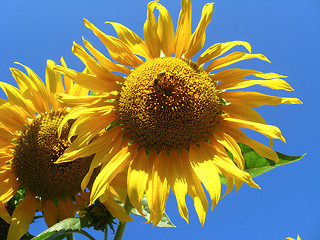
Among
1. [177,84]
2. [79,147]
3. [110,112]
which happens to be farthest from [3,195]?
[177,84]

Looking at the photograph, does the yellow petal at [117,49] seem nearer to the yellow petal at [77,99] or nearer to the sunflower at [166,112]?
the sunflower at [166,112]

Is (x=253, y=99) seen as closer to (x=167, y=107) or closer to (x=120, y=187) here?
(x=167, y=107)

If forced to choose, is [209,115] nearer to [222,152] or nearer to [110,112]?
[222,152]

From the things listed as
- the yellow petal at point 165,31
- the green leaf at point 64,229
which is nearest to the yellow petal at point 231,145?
the yellow petal at point 165,31

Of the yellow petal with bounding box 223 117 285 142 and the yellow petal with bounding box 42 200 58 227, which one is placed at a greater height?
the yellow petal with bounding box 223 117 285 142

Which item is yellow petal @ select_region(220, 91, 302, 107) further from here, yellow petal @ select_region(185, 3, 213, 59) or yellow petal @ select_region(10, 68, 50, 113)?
yellow petal @ select_region(10, 68, 50, 113)

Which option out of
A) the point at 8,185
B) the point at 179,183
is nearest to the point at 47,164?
the point at 8,185

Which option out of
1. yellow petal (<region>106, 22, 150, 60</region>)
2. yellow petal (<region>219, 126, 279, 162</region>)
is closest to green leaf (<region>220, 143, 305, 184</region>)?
yellow petal (<region>219, 126, 279, 162</region>)

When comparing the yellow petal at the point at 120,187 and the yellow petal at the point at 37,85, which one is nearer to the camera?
the yellow petal at the point at 120,187
